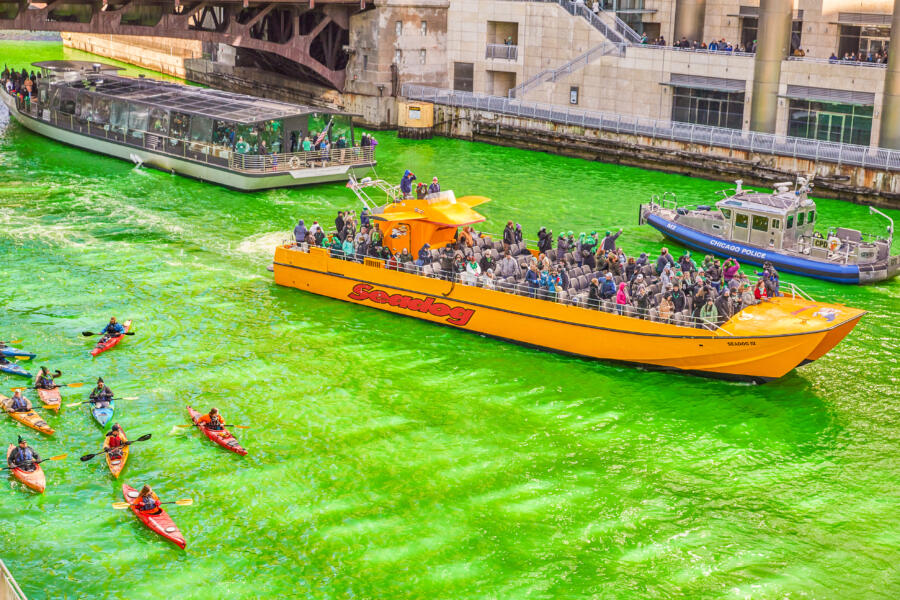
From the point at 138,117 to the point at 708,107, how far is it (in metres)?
35.7

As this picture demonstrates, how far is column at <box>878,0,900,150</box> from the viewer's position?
6078 cm

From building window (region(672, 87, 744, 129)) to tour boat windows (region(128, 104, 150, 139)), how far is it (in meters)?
33.6

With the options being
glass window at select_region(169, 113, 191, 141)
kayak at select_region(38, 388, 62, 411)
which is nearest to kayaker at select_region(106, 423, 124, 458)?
kayak at select_region(38, 388, 62, 411)

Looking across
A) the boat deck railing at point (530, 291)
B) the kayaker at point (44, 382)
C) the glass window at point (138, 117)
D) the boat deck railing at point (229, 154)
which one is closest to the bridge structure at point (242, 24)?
the boat deck railing at point (229, 154)

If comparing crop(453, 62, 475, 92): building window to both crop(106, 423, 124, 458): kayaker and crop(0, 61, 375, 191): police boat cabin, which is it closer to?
crop(0, 61, 375, 191): police boat cabin

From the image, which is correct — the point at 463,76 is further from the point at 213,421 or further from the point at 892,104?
the point at 213,421

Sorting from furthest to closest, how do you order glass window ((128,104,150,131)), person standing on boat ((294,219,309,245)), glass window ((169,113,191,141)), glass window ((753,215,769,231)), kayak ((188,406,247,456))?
glass window ((128,104,150,131)) < glass window ((169,113,191,141)) < glass window ((753,215,769,231)) < person standing on boat ((294,219,309,245)) < kayak ((188,406,247,456))

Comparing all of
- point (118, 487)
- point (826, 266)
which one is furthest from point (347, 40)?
point (118, 487)

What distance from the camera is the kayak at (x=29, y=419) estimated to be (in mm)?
31123

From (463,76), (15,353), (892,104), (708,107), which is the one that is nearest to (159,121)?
(463,76)

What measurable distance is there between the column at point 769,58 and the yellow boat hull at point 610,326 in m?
32.2

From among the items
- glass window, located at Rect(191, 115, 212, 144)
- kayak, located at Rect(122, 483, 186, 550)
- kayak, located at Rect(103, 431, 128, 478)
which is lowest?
kayak, located at Rect(122, 483, 186, 550)

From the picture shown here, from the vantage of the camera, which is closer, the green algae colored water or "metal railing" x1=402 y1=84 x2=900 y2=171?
the green algae colored water

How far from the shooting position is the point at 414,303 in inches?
1602
